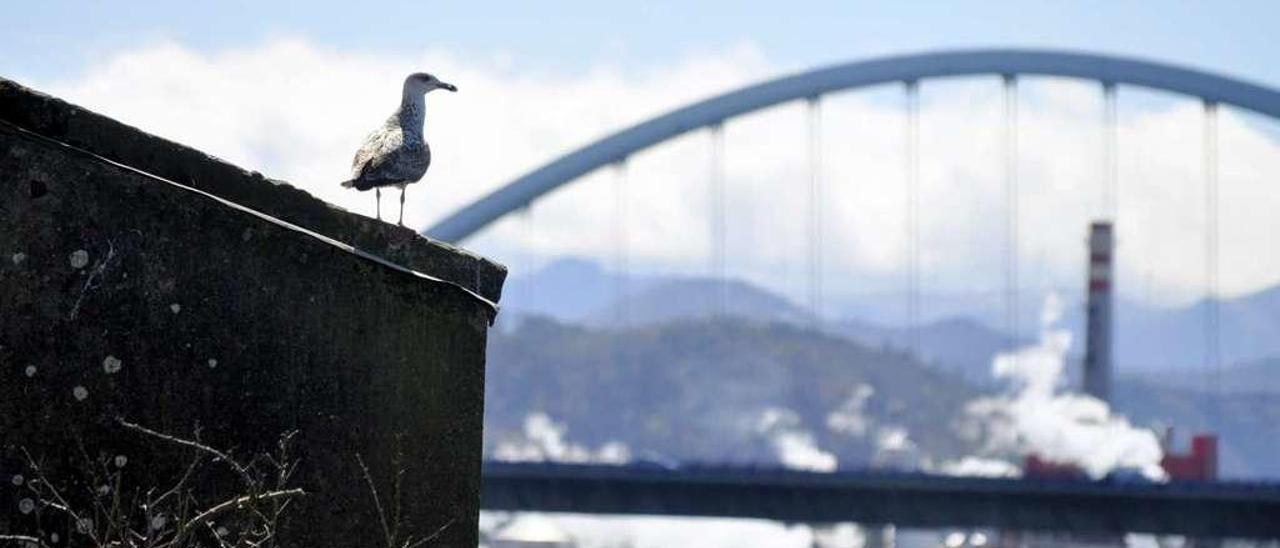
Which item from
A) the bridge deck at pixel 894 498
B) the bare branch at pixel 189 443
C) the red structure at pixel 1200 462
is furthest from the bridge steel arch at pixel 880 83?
the bare branch at pixel 189 443

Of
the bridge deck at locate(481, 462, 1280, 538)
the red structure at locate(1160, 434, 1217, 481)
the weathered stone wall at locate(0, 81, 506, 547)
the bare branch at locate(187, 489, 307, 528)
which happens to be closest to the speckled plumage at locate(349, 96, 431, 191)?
the weathered stone wall at locate(0, 81, 506, 547)

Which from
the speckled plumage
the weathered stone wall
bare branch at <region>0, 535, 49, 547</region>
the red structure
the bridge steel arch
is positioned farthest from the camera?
the red structure

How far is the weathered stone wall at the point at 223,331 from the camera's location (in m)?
5.75

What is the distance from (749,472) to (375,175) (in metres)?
68.9

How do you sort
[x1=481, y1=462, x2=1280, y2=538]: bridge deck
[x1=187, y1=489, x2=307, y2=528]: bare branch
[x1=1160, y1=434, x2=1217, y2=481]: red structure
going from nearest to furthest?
[x1=187, y1=489, x2=307, y2=528]: bare branch → [x1=481, y1=462, x2=1280, y2=538]: bridge deck → [x1=1160, y1=434, x2=1217, y2=481]: red structure

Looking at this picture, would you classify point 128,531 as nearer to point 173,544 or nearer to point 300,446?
point 173,544

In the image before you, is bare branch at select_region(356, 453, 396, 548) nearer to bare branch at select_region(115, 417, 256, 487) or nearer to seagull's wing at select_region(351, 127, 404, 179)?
bare branch at select_region(115, 417, 256, 487)

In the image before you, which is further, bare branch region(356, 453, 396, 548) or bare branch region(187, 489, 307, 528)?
bare branch region(356, 453, 396, 548)

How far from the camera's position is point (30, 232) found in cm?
575

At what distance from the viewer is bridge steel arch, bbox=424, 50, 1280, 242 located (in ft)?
265

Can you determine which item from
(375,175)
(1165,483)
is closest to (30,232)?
(375,175)

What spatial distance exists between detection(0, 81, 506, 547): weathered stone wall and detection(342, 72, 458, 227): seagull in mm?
750

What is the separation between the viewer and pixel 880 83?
80.5 m

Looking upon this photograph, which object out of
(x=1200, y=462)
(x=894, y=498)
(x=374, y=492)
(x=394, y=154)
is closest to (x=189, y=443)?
(x=374, y=492)
